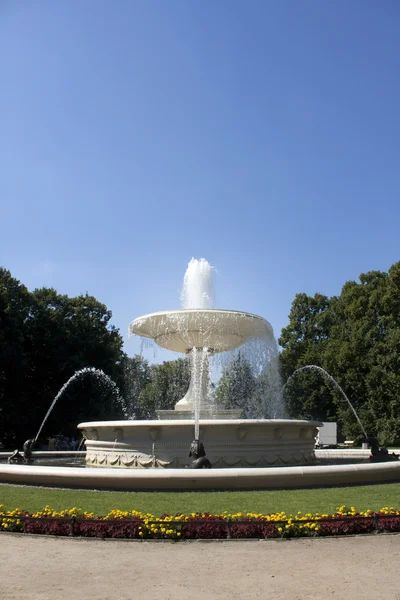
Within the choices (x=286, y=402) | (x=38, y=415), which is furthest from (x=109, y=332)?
(x=286, y=402)

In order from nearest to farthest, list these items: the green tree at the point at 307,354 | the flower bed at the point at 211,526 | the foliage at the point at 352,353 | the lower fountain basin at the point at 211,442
Result: 1. the flower bed at the point at 211,526
2. the lower fountain basin at the point at 211,442
3. the foliage at the point at 352,353
4. the green tree at the point at 307,354

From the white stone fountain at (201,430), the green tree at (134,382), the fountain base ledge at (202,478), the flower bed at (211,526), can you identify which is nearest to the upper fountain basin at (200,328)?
the white stone fountain at (201,430)

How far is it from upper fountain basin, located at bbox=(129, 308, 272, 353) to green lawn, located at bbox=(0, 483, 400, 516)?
662cm

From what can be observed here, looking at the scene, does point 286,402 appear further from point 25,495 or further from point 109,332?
point 25,495

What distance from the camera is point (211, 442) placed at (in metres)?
12.7

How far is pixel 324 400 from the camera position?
45156 mm

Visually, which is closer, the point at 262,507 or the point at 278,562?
the point at 278,562

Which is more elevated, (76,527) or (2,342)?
(2,342)

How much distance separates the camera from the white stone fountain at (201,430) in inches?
499

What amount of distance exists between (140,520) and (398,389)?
31.5m

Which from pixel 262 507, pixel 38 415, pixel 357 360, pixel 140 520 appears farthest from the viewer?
pixel 357 360

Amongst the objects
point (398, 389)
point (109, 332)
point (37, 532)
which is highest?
point (109, 332)

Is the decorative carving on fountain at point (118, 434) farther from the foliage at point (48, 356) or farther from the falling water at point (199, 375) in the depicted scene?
the foliage at point (48, 356)

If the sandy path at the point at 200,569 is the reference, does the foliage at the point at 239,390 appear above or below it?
above
